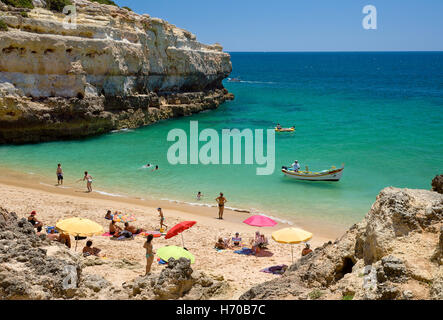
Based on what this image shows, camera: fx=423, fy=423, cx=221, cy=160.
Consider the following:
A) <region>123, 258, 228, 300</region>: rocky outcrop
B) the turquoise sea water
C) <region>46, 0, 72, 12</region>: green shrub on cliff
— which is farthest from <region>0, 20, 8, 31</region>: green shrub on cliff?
<region>123, 258, 228, 300</region>: rocky outcrop

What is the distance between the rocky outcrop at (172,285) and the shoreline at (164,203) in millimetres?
9519

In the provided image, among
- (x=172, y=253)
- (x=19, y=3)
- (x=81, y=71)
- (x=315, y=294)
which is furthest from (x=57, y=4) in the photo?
(x=315, y=294)

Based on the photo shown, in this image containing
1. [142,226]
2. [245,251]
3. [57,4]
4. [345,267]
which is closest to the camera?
[345,267]

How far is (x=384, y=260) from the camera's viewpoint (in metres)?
5.26

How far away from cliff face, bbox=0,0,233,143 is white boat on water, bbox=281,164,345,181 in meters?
18.8

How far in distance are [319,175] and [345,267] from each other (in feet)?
57.6

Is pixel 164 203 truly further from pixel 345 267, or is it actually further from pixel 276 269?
pixel 345 267

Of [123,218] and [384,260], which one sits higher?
[384,260]

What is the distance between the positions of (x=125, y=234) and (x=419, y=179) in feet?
57.5

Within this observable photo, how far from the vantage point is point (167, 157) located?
96.0 ft

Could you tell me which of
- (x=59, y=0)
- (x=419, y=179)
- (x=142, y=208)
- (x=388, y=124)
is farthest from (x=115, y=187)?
(x=388, y=124)

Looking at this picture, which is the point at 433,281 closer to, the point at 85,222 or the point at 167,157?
the point at 85,222

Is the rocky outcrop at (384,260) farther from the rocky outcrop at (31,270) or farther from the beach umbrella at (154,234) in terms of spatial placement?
the beach umbrella at (154,234)

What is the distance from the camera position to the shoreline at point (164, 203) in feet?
57.0
